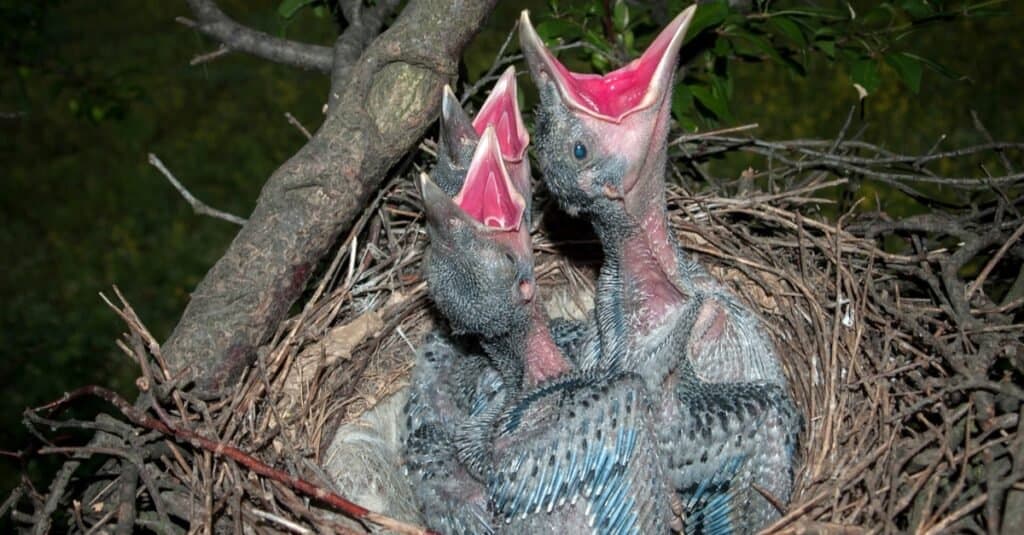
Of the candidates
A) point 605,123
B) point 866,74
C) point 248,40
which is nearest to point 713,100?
point 866,74

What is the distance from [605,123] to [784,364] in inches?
36.6

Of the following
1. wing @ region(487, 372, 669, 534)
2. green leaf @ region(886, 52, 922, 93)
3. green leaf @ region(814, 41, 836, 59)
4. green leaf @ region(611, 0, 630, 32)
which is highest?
green leaf @ region(611, 0, 630, 32)

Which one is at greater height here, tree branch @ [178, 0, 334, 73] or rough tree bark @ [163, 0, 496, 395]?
tree branch @ [178, 0, 334, 73]

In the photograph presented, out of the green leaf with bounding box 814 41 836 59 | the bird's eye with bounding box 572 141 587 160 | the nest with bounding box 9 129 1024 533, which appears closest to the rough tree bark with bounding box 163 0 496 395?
the nest with bounding box 9 129 1024 533

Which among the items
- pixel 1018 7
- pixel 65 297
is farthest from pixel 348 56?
pixel 1018 7

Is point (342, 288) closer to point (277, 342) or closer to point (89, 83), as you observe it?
point (277, 342)

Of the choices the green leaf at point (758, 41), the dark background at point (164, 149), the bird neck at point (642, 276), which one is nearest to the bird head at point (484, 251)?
the bird neck at point (642, 276)

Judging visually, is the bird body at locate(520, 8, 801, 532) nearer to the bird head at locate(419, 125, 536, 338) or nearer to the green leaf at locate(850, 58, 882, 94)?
the bird head at locate(419, 125, 536, 338)

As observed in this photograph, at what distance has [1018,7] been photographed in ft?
22.0

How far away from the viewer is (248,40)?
245 centimetres

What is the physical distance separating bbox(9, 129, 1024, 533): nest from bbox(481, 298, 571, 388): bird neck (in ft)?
1.32

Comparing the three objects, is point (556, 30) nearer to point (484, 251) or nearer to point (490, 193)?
point (490, 193)

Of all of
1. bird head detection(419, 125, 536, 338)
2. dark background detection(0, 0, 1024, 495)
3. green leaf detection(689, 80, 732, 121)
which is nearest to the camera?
bird head detection(419, 125, 536, 338)

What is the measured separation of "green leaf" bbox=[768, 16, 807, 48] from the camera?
242cm
